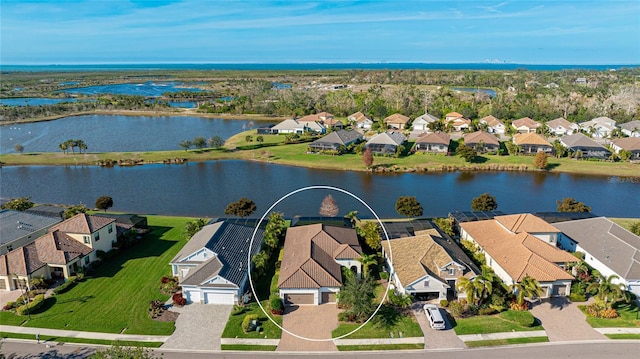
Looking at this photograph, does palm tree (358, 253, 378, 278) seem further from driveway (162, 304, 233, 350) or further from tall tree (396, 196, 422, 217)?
tall tree (396, 196, 422, 217)

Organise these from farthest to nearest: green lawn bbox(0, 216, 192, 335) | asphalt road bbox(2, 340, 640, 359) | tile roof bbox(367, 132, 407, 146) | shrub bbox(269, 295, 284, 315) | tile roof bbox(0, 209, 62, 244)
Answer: tile roof bbox(367, 132, 407, 146)
tile roof bbox(0, 209, 62, 244)
shrub bbox(269, 295, 284, 315)
green lawn bbox(0, 216, 192, 335)
asphalt road bbox(2, 340, 640, 359)

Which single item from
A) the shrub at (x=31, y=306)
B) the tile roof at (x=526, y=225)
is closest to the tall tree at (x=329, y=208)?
the tile roof at (x=526, y=225)

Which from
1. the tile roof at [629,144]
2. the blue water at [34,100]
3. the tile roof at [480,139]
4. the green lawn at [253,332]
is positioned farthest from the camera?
the blue water at [34,100]

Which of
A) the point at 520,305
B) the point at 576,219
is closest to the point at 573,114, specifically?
the point at 576,219

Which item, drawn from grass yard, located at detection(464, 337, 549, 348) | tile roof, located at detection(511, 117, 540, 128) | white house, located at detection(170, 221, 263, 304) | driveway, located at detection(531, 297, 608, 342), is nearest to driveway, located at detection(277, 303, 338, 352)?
white house, located at detection(170, 221, 263, 304)

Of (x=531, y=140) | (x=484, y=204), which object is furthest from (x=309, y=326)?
(x=531, y=140)

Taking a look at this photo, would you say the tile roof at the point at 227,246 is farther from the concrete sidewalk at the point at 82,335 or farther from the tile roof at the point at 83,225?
the tile roof at the point at 83,225
